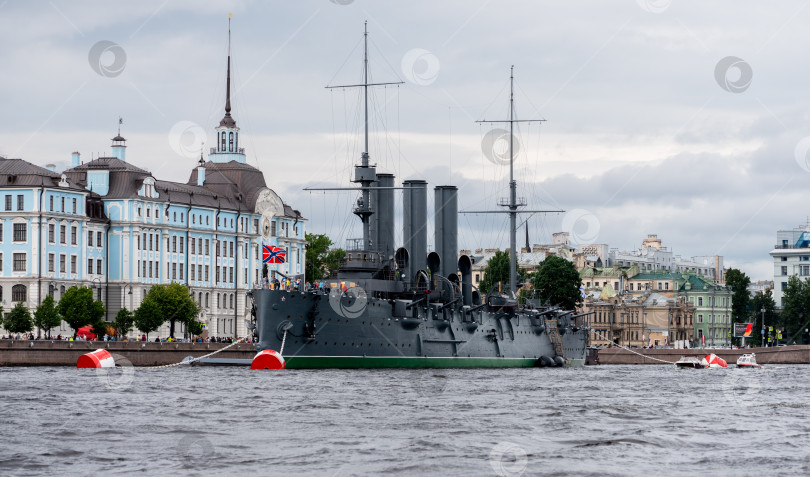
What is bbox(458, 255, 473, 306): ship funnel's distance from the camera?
8488 cm

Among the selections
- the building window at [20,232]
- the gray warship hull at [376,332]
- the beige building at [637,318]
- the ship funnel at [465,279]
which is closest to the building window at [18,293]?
the building window at [20,232]

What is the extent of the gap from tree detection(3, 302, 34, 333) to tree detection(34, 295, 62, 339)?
60cm

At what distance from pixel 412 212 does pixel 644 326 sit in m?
89.9

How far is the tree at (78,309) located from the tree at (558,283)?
4447cm

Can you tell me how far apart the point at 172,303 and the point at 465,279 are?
91.3 feet

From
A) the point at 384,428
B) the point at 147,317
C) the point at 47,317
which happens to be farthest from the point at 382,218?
the point at 384,428

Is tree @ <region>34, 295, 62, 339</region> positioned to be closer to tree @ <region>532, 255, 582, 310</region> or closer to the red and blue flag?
the red and blue flag

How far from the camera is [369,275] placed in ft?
247

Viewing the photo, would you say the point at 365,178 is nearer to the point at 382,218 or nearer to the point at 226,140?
the point at 382,218

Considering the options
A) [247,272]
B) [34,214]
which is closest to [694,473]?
[34,214]

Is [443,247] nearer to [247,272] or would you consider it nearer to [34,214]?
[34,214]

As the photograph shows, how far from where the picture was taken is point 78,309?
9600 centimetres

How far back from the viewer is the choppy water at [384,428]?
3055 cm

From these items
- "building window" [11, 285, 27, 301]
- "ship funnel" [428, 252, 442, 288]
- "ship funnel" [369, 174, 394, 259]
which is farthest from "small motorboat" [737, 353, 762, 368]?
"building window" [11, 285, 27, 301]
